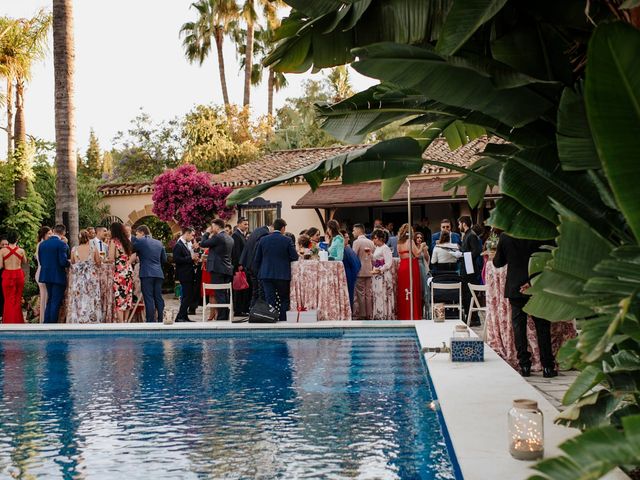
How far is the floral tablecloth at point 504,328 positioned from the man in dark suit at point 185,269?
6.58 m

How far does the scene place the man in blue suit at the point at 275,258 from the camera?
44.8 ft

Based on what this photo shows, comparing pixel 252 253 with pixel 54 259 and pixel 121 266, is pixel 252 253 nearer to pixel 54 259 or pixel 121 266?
pixel 121 266

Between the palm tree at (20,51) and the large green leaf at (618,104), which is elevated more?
the palm tree at (20,51)

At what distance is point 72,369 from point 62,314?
5.64 metres

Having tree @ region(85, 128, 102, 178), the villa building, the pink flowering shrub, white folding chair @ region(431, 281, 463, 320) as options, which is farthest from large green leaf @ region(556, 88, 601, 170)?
tree @ region(85, 128, 102, 178)

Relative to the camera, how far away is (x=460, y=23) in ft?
12.0

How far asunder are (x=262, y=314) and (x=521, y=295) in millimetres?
5551

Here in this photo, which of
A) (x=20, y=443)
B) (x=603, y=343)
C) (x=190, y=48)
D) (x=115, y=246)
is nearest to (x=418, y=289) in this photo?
(x=115, y=246)

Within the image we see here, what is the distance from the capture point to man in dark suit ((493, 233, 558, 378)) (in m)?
8.52

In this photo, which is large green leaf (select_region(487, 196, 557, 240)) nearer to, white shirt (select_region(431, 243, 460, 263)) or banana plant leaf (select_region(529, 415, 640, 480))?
banana plant leaf (select_region(529, 415, 640, 480))

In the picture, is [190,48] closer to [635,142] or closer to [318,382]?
[318,382]

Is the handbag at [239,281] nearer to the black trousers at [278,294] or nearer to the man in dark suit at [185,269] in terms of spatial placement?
the man in dark suit at [185,269]

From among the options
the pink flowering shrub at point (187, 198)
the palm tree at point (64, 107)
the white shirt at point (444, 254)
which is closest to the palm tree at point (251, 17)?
the pink flowering shrub at point (187, 198)

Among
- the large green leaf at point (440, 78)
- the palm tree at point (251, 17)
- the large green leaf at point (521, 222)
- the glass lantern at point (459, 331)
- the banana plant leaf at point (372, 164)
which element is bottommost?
the glass lantern at point (459, 331)
